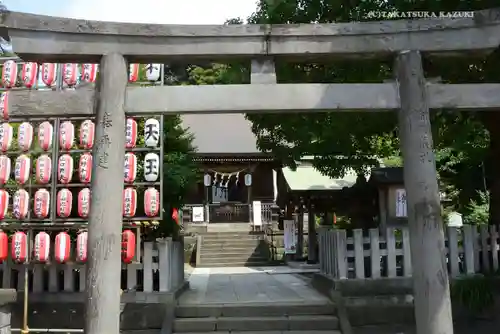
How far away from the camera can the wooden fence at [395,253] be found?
8344mm

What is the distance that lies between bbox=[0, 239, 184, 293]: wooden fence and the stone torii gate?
9.46 ft

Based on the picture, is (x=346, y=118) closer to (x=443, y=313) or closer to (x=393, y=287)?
(x=393, y=287)

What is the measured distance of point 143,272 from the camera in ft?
26.6

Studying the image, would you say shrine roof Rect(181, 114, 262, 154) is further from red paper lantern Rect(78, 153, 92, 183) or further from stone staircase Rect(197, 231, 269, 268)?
red paper lantern Rect(78, 153, 92, 183)

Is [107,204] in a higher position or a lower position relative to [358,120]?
lower

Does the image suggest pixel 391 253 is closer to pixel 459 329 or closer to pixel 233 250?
pixel 459 329

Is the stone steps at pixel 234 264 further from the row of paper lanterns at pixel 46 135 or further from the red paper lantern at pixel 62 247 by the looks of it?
the row of paper lanterns at pixel 46 135

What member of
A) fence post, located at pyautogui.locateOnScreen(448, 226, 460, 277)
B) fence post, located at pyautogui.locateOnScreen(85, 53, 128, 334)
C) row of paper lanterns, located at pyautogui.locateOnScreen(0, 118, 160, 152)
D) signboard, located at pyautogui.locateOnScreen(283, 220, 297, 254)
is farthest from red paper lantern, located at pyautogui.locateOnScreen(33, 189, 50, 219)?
signboard, located at pyautogui.locateOnScreen(283, 220, 297, 254)

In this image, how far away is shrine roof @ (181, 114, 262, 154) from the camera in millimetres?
24750

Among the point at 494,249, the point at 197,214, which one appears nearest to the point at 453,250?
the point at 494,249

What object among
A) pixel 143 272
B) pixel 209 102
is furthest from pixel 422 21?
pixel 143 272

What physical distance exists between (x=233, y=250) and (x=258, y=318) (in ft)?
40.2

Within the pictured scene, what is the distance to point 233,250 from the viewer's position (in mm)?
19891

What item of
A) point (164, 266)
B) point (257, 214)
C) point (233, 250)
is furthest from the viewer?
point (257, 214)
